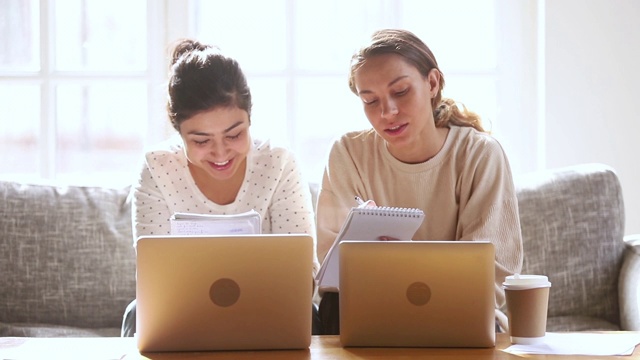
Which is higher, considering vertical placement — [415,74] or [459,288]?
[415,74]

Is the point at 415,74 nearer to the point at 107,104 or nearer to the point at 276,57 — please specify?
Answer: the point at 276,57

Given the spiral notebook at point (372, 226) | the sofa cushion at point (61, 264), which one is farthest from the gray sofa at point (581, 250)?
the sofa cushion at point (61, 264)

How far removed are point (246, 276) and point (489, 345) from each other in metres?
0.42

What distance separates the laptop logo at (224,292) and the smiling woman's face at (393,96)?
757 millimetres

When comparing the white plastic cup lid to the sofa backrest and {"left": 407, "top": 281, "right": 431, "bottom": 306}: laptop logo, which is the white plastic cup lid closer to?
{"left": 407, "top": 281, "right": 431, "bottom": 306}: laptop logo

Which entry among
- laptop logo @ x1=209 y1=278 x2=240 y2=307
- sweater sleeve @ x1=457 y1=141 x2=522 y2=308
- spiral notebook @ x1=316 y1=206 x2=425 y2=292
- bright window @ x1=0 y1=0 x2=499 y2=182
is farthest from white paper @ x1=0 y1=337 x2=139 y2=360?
bright window @ x1=0 y1=0 x2=499 y2=182

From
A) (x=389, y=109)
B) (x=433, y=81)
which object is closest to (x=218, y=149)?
(x=389, y=109)

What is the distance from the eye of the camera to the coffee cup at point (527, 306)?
154 centimetres

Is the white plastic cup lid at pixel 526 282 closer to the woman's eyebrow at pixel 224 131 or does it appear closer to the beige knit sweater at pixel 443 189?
the beige knit sweater at pixel 443 189

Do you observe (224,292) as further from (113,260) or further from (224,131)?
(113,260)

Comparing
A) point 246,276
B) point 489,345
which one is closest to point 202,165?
point 246,276

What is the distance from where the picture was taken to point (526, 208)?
258 centimetres

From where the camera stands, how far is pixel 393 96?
84.0 inches

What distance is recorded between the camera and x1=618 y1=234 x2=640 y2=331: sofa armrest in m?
2.41
